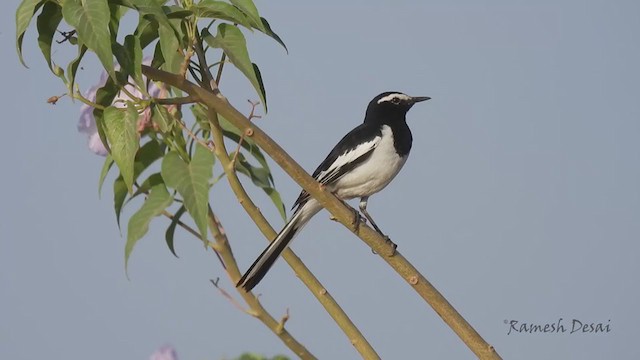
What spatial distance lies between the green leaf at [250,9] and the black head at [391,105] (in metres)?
2.92

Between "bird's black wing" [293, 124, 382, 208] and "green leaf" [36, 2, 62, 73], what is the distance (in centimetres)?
220

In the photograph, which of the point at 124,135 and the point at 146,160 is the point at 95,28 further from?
the point at 146,160

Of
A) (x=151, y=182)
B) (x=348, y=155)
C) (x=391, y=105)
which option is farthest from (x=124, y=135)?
(x=391, y=105)

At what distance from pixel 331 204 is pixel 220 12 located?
562 mm

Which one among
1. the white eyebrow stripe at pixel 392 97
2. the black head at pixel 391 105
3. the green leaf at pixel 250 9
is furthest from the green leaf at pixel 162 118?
the white eyebrow stripe at pixel 392 97

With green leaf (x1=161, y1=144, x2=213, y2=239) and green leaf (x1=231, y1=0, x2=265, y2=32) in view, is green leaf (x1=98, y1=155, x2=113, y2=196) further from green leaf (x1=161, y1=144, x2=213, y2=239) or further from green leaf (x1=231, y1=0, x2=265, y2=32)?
green leaf (x1=231, y1=0, x2=265, y2=32)

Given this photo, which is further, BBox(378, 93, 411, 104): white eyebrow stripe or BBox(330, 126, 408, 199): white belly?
BBox(378, 93, 411, 104): white eyebrow stripe

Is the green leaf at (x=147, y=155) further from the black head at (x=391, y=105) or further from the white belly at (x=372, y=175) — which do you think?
the black head at (x=391, y=105)

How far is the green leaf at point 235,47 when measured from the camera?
7.41ft

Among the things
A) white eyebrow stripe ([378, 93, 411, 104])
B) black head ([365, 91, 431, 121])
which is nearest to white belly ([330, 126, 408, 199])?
black head ([365, 91, 431, 121])

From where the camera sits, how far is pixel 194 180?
6.96ft

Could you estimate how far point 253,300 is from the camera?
221 centimetres

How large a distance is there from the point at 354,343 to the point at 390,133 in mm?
2633

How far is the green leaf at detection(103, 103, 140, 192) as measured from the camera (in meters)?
2.10
